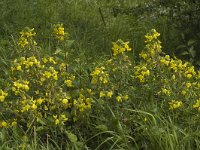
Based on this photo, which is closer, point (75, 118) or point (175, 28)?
point (75, 118)

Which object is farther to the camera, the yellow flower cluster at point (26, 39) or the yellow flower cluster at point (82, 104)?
the yellow flower cluster at point (26, 39)

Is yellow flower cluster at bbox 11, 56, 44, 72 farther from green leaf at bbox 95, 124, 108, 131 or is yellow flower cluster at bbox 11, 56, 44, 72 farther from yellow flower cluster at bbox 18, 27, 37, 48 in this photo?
green leaf at bbox 95, 124, 108, 131

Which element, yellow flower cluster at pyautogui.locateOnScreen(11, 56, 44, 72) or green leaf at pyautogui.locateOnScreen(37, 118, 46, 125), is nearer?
green leaf at pyautogui.locateOnScreen(37, 118, 46, 125)

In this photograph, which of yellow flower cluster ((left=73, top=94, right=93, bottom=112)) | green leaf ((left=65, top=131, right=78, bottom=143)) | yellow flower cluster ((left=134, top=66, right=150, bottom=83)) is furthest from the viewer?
yellow flower cluster ((left=134, top=66, right=150, bottom=83))

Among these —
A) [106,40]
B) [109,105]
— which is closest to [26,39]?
[109,105]

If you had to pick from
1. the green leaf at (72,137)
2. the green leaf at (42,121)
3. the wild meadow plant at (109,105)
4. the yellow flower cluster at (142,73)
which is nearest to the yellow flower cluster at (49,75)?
the wild meadow plant at (109,105)

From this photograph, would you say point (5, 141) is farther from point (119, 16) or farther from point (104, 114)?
point (119, 16)

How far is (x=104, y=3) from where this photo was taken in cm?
603

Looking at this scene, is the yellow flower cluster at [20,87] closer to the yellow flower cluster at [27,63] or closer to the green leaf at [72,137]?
the yellow flower cluster at [27,63]

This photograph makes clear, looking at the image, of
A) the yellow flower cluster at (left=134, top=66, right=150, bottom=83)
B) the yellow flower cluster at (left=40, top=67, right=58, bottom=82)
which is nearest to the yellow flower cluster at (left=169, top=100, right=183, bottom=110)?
the yellow flower cluster at (left=134, top=66, right=150, bottom=83)

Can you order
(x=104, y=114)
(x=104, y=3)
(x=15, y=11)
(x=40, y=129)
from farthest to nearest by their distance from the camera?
1. (x=104, y=3)
2. (x=15, y=11)
3. (x=104, y=114)
4. (x=40, y=129)

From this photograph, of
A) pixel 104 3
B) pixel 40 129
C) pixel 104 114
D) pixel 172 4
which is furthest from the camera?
pixel 104 3

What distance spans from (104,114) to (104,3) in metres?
2.99

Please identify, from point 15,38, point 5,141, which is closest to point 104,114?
point 5,141
